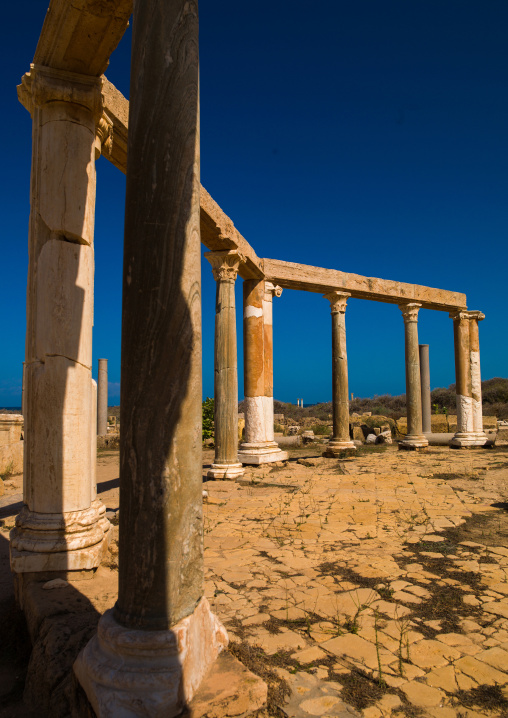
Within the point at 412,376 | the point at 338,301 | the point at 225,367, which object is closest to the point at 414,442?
the point at 412,376

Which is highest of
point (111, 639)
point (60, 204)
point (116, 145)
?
point (116, 145)

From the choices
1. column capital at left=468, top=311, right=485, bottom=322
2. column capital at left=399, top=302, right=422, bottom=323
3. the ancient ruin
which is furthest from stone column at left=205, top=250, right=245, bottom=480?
column capital at left=468, top=311, right=485, bottom=322

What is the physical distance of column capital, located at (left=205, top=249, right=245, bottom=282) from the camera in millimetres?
10477

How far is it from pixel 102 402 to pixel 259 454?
44.1ft

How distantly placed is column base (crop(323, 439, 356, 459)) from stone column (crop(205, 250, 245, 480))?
4.30 metres

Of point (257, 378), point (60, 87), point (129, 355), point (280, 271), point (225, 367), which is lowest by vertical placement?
point (129, 355)

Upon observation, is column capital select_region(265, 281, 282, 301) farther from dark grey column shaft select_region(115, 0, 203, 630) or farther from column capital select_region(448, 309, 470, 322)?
dark grey column shaft select_region(115, 0, 203, 630)

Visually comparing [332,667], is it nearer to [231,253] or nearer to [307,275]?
[231,253]

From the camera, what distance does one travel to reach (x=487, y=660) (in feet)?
9.42

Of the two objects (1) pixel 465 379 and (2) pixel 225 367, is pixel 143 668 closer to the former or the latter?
(2) pixel 225 367

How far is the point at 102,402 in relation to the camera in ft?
75.0

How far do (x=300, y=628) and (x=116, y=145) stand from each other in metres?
5.90

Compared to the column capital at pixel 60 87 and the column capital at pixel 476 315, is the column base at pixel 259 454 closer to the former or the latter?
the column capital at pixel 60 87

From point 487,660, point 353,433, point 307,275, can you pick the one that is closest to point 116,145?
point 487,660
